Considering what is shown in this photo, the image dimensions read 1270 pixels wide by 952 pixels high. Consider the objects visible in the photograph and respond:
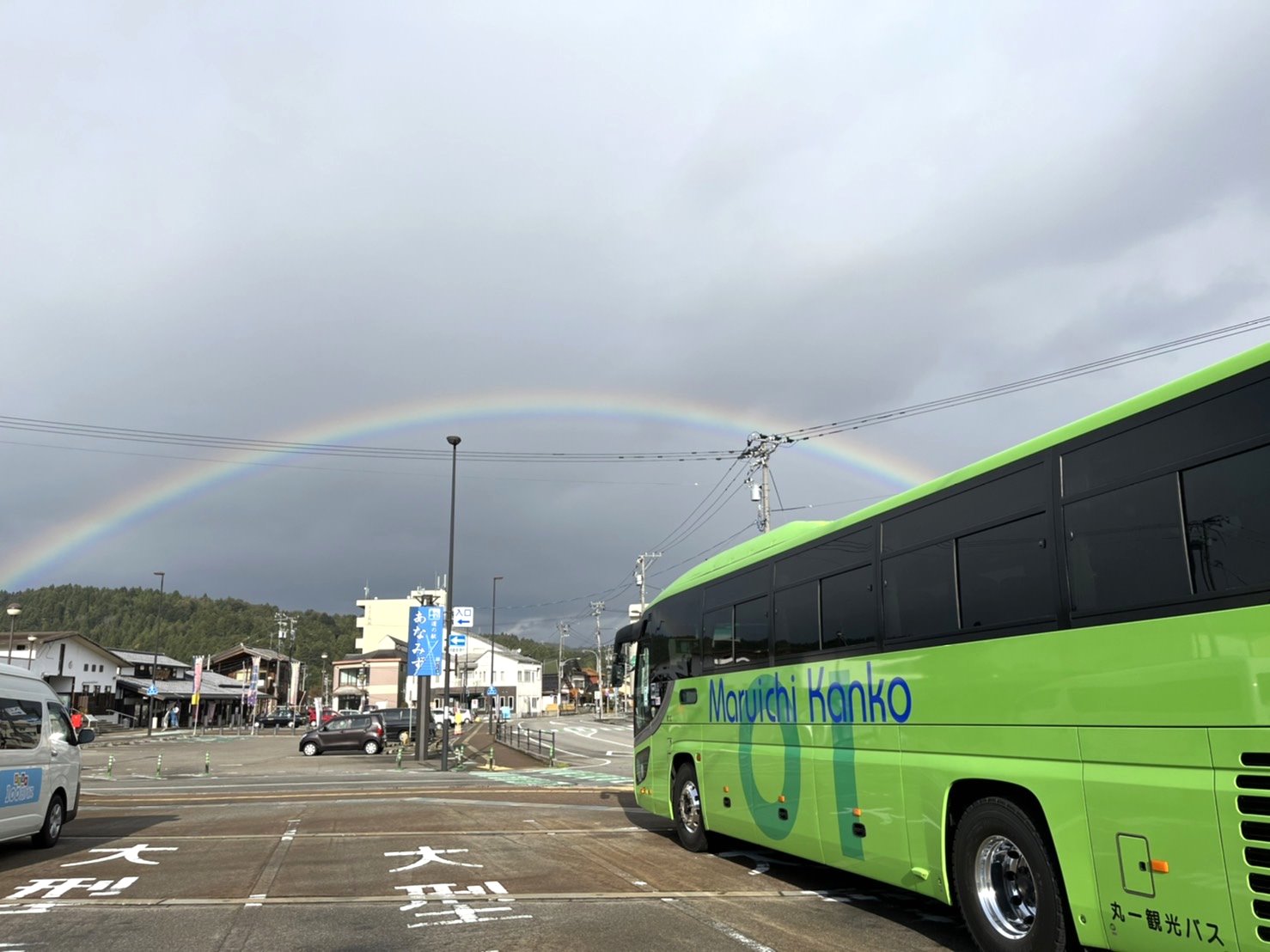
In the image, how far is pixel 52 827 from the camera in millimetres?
11562

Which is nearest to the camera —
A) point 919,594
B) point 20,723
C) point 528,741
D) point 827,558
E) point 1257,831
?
point 1257,831

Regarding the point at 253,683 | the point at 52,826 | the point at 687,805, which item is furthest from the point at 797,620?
the point at 253,683

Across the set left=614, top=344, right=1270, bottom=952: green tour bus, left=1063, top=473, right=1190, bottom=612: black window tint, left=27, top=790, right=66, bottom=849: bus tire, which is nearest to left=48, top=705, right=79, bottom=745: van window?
left=27, top=790, right=66, bottom=849: bus tire

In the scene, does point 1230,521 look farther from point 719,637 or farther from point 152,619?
point 152,619

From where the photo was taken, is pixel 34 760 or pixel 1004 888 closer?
pixel 1004 888

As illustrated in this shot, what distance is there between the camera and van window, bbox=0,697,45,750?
10.1 metres

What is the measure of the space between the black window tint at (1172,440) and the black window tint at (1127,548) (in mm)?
113

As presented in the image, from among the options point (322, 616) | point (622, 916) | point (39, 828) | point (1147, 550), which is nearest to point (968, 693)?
point (1147, 550)

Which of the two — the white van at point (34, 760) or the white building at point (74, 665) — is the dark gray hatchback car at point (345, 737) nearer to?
the white van at point (34, 760)

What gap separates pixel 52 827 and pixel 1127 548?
12785 millimetres

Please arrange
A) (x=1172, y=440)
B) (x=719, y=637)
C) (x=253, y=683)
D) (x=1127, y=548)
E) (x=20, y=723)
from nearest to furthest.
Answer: (x=1172, y=440) < (x=1127, y=548) < (x=20, y=723) < (x=719, y=637) < (x=253, y=683)

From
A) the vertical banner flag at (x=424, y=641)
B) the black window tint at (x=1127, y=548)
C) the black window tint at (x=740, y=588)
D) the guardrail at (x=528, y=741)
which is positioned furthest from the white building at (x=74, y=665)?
the black window tint at (x=1127, y=548)

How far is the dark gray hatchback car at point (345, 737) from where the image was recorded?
37.7 m

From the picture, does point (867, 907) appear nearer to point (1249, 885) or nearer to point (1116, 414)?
point (1249, 885)
